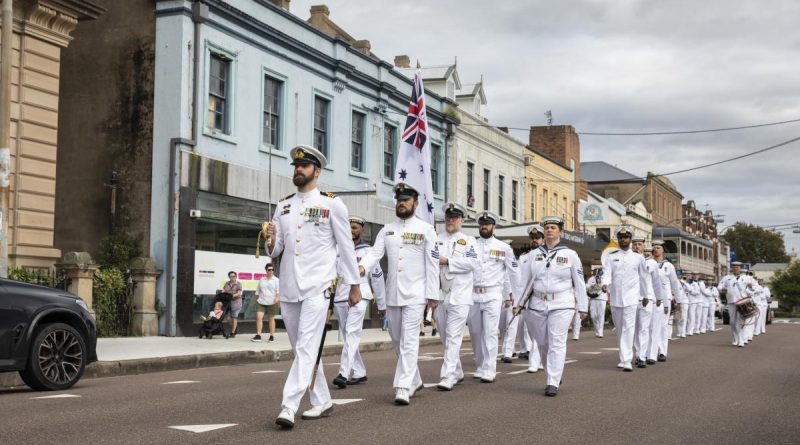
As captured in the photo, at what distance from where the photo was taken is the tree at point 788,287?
96.1m

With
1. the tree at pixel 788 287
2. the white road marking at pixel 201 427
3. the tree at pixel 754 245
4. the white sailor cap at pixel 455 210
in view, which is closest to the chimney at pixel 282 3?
the white sailor cap at pixel 455 210

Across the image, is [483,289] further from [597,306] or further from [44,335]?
[597,306]

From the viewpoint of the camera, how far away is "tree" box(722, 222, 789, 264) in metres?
121

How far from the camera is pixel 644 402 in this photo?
32.9 feet

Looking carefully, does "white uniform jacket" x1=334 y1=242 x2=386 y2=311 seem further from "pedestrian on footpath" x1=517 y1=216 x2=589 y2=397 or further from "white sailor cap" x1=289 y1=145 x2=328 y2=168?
"white sailor cap" x1=289 y1=145 x2=328 y2=168

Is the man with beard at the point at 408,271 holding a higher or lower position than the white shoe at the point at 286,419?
higher

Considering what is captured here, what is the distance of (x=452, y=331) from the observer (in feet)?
36.4

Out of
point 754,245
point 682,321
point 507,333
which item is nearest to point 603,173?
point 754,245

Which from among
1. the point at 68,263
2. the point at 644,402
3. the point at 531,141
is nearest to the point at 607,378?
the point at 644,402

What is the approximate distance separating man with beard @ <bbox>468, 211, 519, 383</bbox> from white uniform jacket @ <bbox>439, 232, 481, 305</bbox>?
40 cm

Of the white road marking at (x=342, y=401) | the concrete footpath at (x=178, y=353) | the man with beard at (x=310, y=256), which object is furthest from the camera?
the concrete footpath at (x=178, y=353)

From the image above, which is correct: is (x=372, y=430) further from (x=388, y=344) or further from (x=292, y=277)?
(x=388, y=344)

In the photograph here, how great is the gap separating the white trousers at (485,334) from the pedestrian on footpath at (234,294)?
10.3 metres

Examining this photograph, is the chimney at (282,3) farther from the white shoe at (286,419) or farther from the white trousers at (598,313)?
the white shoe at (286,419)
